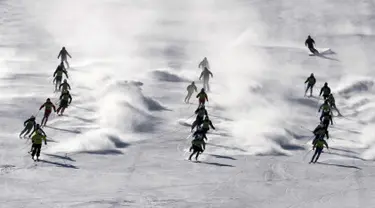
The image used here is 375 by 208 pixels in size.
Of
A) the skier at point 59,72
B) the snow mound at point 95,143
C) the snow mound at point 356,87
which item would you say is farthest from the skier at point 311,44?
the snow mound at point 95,143

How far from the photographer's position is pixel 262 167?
29.1 metres

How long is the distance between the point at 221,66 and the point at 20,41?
16453mm

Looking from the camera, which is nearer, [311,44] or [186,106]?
[186,106]

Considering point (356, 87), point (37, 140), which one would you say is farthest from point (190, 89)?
point (37, 140)

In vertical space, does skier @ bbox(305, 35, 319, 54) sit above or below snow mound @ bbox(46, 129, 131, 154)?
above

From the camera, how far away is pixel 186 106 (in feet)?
128

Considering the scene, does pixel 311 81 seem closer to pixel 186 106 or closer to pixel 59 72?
pixel 186 106

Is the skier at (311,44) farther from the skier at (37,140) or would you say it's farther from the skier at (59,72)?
the skier at (37,140)

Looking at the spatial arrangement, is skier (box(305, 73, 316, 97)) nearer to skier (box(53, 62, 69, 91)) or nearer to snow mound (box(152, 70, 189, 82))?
snow mound (box(152, 70, 189, 82))

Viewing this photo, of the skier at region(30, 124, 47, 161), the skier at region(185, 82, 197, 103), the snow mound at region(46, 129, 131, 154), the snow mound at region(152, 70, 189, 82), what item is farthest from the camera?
the snow mound at region(152, 70, 189, 82)

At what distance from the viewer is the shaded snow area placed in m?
25.8

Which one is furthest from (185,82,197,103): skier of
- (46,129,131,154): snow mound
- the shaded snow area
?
(46,129,131,154): snow mound

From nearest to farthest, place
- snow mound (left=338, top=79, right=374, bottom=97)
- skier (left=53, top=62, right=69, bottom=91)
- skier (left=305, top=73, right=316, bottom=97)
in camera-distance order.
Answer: skier (left=53, top=62, right=69, bottom=91) < skier (left=305, top=73, right=316, bottom=97) < snow mound (left=338, top=79, right=374, bottom=97)

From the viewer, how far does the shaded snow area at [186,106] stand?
84.7 feet
